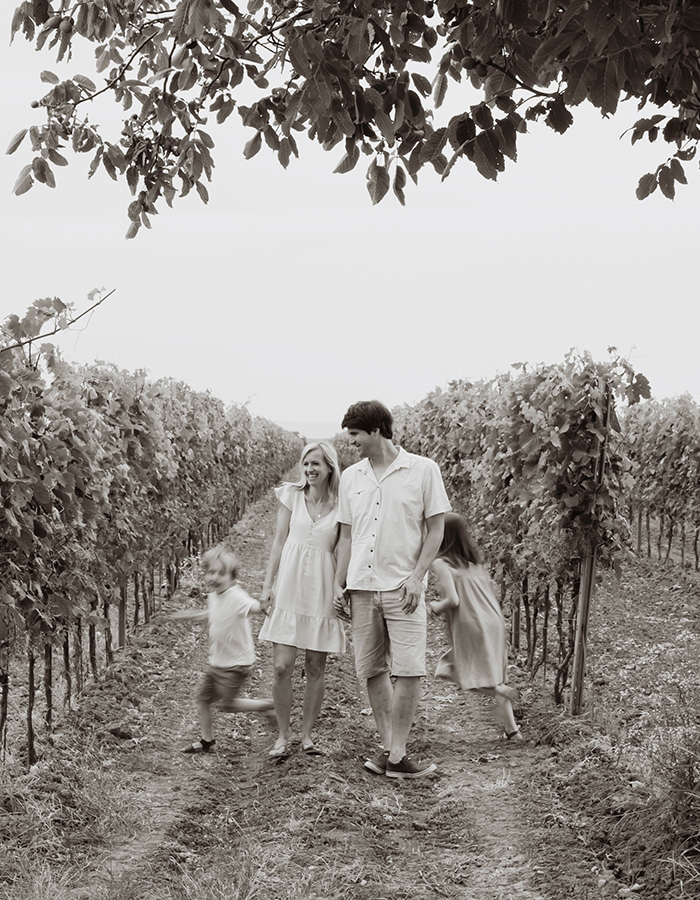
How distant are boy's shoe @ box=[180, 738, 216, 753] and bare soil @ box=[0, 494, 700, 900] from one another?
76 mm

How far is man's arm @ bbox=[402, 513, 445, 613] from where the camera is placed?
4719 millimetres

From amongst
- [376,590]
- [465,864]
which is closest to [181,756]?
[376,590]

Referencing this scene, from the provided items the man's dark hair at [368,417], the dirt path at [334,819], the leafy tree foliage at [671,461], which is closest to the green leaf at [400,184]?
the man's dark hair at [368,417]

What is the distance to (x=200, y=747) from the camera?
5.42 meters

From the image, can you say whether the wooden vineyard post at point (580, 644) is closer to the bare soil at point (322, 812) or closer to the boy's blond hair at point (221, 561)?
the bare soil at point (322, 812)

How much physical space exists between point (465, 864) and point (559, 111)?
9.74ft

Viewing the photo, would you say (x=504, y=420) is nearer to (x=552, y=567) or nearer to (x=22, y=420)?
(x=552, y=567)

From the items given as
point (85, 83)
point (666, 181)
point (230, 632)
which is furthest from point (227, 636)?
point (666, 181)

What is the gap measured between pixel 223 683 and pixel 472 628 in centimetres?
149

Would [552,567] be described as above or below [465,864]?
above

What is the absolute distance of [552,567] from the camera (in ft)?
21.6

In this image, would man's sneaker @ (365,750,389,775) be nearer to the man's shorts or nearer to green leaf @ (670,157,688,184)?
the man's shorts

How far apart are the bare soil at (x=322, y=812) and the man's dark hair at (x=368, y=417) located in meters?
1.78

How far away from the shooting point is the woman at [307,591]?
5008 millimetres
